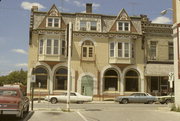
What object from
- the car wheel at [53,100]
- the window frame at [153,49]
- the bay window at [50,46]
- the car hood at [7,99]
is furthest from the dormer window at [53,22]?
the car hood at [7,99]

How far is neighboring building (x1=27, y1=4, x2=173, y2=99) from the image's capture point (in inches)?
1395

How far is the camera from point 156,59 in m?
37.9

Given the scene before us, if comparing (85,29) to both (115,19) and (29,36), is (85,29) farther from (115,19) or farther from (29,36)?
(29,36)

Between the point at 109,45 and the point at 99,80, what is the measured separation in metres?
4.97

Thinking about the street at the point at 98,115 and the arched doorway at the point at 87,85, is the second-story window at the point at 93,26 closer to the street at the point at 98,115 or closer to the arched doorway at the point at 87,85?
the arched doorway at the point at 87,85

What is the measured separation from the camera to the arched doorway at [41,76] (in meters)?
35.3

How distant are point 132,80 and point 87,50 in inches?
296

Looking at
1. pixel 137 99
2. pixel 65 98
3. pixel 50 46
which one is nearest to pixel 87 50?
pixel 50 46

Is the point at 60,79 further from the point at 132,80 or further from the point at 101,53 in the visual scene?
the point at 132,80

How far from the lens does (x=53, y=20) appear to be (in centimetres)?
3628

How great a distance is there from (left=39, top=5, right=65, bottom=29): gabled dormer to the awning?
517 inches

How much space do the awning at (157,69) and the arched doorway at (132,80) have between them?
1.64 m

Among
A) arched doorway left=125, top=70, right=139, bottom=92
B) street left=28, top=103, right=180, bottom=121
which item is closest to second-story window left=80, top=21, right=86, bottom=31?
arched doorway left=125, top=70, right=139, bottom=92

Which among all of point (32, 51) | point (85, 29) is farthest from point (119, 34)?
point (32, 51)
